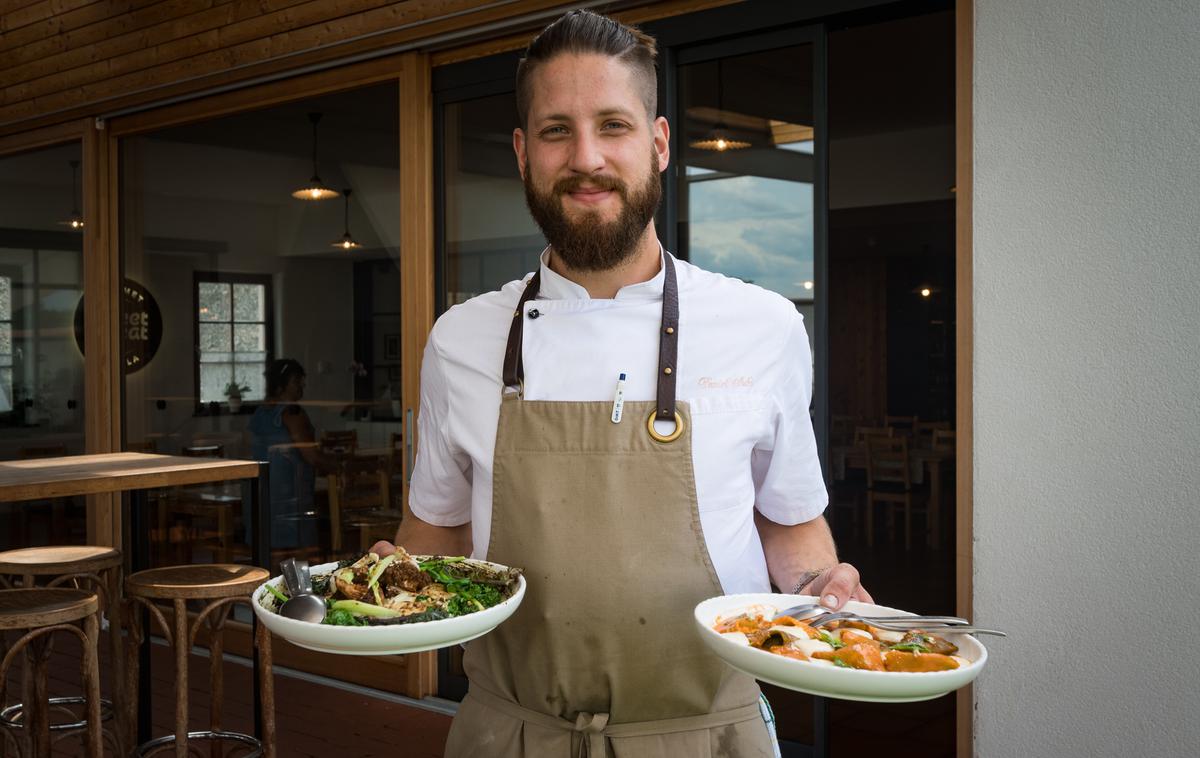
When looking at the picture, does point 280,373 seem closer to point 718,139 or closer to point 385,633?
point 718,139

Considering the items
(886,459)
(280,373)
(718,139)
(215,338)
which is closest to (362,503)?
(280,373)

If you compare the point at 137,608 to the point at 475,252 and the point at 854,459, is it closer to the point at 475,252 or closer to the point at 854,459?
the point at 475,252

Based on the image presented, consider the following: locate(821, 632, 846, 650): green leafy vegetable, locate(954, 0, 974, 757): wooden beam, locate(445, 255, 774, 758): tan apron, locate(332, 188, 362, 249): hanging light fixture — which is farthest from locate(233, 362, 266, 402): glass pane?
locate(821, 632, 846, 650): green leafy vegetable

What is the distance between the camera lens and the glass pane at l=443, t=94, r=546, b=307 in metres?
4.08

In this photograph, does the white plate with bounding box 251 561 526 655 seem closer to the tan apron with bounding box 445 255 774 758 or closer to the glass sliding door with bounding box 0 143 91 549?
the tan apron with bounding box 445 255 774 758

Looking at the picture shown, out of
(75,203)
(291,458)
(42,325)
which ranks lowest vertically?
(291,458)

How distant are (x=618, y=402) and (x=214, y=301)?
4.31 meters

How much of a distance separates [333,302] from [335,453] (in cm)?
65

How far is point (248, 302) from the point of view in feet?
16.8

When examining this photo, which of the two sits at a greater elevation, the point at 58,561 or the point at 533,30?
the point at 533,30

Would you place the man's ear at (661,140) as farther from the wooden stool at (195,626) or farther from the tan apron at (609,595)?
the wooden stool at (195,626)

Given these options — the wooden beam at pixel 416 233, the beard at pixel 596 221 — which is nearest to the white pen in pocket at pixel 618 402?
the beard at pixel 596 221

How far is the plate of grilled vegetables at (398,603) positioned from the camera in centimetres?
116

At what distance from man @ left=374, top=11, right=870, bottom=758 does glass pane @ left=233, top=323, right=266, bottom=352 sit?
3736mm
